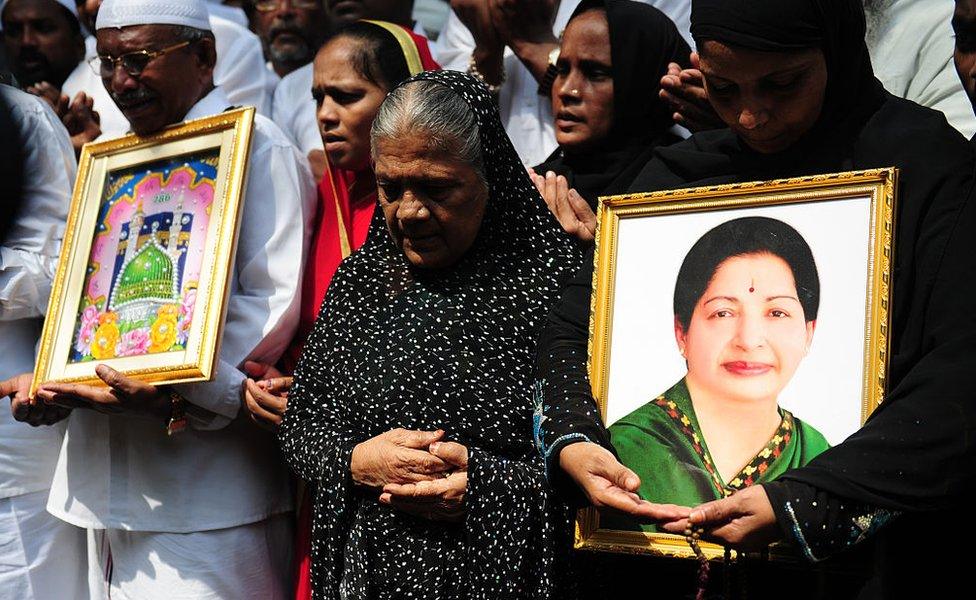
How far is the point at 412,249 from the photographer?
10.6 ft

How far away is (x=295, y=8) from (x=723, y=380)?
4.24m

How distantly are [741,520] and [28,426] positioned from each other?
3.12 m

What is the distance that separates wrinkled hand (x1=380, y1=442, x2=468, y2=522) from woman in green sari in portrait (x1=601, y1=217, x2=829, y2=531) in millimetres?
449

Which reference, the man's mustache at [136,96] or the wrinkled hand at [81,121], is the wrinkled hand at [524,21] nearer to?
the man's mustache at [136,96]

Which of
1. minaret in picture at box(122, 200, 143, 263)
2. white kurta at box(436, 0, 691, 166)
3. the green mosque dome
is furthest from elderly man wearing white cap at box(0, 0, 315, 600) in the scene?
white kurta at box(436, 0, 691, 166)

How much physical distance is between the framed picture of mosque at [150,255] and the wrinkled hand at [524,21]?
1.25 m

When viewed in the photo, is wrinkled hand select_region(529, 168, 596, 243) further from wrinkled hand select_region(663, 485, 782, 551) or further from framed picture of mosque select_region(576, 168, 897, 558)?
wrinkled hand select_region(663, 485, 782, 551)

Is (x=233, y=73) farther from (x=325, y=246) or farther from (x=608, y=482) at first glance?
(x=608, y=482)

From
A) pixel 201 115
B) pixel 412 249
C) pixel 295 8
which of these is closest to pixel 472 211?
pixel 412 249

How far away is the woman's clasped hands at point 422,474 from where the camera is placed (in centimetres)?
295

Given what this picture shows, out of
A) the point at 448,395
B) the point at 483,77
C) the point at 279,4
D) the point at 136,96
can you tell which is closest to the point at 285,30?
the point at 279,4

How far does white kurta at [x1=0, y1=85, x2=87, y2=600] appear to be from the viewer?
4465 millimetres

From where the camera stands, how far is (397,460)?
2.98 metres

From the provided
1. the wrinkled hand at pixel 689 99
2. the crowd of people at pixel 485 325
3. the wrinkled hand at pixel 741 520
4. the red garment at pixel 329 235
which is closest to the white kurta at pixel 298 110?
A: the crowd of people at pixel 485 325
